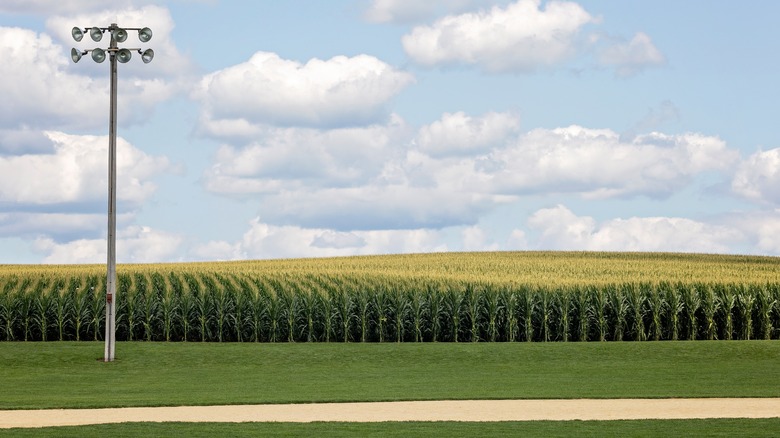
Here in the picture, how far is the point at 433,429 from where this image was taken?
15.4 meters

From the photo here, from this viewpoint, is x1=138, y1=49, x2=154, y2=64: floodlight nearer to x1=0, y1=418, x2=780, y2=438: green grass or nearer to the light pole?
the light pole

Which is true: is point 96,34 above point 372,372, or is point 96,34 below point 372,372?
above

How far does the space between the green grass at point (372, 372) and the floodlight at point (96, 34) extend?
28.6 feet

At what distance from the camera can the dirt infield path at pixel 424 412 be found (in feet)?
56.1

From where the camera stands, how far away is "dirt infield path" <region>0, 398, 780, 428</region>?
17109 mm

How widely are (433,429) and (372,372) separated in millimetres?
10101

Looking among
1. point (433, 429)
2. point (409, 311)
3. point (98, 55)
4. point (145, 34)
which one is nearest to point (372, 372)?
point (409, 311)

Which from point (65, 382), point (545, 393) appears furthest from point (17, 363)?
point (545, 393)

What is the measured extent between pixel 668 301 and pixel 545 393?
48.6ft

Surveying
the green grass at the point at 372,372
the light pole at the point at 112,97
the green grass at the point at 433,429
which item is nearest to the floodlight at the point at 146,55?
the light pole at the point at 112,97

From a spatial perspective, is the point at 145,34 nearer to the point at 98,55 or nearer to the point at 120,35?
the point at 120,35

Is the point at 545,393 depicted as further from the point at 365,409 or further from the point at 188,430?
the point at 188,430

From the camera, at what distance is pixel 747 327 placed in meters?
34.6

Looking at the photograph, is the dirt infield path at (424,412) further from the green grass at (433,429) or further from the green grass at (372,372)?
the green grass at (433,429)
